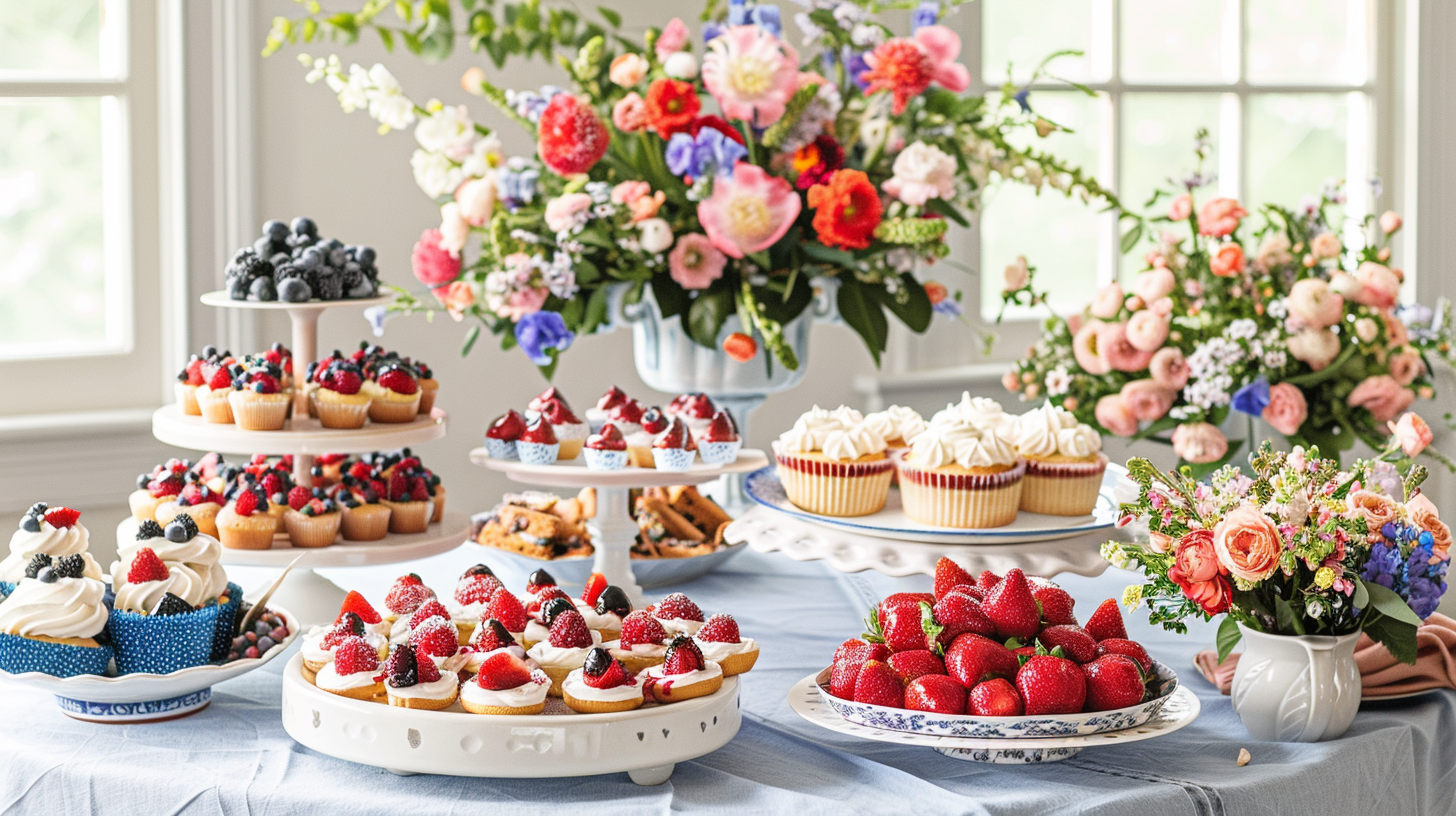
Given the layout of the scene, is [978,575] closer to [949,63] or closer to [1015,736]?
[1015,736]

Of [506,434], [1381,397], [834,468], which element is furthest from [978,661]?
[1381,397]

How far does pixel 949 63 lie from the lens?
204 cm

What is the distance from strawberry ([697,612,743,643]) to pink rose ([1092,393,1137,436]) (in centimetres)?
136

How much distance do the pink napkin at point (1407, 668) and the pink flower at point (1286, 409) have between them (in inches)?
34.9

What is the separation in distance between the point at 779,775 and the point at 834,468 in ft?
1.60

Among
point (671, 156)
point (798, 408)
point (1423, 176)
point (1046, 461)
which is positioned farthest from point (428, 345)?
point (1423, 176)

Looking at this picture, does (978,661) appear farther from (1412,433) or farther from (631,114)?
(631,114)

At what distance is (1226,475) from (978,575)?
0.98 ft

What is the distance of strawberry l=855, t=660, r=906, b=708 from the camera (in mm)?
1240

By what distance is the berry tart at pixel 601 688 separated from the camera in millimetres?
1202

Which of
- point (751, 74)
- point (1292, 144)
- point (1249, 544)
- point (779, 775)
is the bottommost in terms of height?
point (779, 775)

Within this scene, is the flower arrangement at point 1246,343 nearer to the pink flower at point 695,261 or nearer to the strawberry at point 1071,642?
the pink flower at point 695,261

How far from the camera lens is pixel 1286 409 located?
235 centimetres

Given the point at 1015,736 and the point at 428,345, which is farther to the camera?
the point at 428,345
